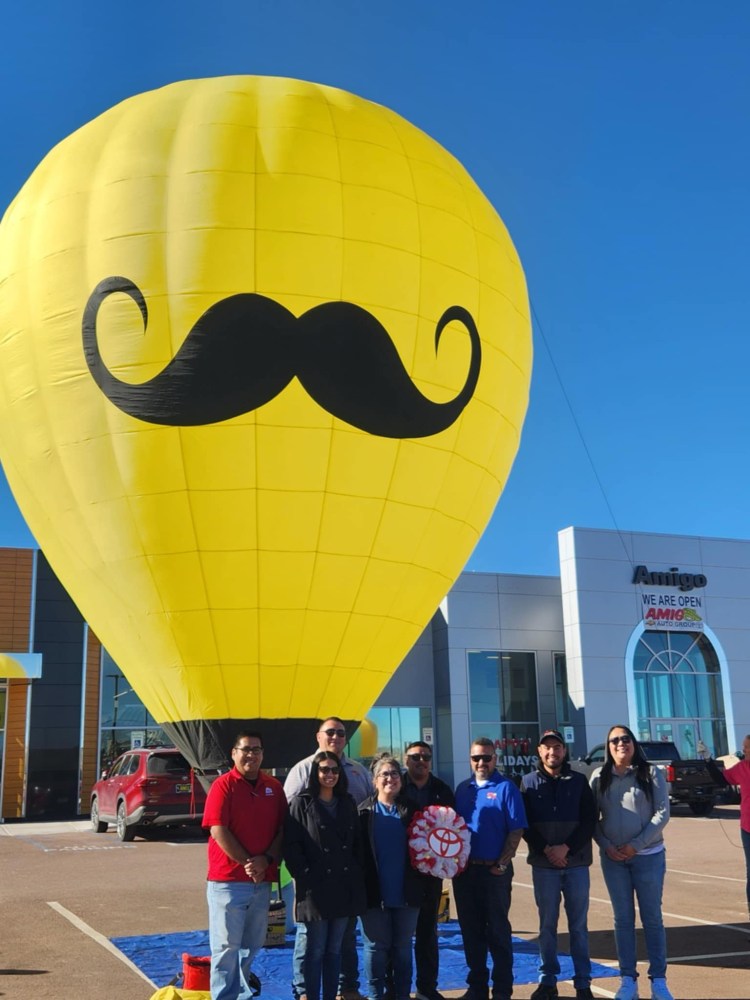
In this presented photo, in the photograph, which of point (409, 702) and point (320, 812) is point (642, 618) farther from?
point (320, 812)

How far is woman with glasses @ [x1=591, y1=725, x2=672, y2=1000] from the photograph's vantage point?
6074 millimetres

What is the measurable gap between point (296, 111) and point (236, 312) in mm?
2507

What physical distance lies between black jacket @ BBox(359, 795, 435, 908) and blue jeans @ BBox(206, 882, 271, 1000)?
1.97ft

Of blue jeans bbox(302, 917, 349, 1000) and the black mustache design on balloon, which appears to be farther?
the black mustache design on balloon

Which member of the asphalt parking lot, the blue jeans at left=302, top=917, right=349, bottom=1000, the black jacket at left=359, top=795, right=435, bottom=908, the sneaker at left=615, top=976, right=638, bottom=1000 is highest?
the black jacket at left=359, top=795, right=435, bottom=908

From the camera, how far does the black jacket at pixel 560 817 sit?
6.26 meters

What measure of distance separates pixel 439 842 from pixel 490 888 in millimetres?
532

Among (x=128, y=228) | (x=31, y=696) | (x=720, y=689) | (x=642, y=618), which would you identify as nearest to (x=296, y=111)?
(x=128, y=228)

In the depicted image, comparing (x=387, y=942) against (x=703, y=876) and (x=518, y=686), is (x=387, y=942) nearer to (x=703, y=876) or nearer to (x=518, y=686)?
(x=703, y=876)

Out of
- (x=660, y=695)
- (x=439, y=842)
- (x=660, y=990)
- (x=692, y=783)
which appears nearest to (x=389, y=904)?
(x=439, y=842)

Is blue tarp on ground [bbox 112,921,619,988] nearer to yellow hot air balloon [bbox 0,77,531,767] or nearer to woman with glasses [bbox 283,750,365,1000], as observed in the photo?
woman with glasses [bbox 283,750,365,1000]

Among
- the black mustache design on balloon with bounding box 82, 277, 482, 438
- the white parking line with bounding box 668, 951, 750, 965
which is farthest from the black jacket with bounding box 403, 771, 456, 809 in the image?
the black mustache design on balloon with bounding box 82, 277, 482, 438

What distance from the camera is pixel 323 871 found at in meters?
5.76

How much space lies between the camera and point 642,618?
96.9 ft
